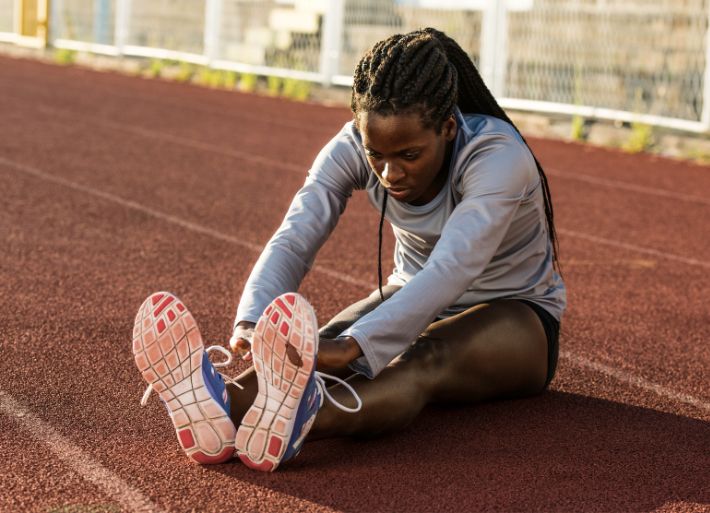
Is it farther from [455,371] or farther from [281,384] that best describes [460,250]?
[281,384]

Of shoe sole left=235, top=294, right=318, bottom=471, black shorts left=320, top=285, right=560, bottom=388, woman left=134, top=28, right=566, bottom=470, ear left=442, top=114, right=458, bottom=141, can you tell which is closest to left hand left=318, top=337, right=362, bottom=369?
woman left=134, top=28, right=566, bottom=470

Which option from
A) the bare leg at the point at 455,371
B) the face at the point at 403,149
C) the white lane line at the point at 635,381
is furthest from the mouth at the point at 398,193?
the white lane line at the point at 635,381

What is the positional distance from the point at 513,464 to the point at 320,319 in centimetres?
181

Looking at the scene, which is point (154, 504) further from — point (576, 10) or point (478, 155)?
point (576, 10)

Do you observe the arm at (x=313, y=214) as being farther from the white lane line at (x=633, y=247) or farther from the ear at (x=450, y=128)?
the white lane line at (x=633, y=247)

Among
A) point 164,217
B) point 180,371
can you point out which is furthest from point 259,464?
point 164,217

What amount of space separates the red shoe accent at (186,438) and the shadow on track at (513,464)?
107 mm

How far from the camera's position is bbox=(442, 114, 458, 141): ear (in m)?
3.35

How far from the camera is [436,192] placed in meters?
3.53

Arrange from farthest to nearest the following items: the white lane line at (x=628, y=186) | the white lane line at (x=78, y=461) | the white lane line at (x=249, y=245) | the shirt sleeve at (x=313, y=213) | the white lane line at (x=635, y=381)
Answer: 1. the white lane line at (x=628, y=186)
2. the white lane line at (x=249, y=245)
3. the white lane line at (x=635, y=381)
4. the shirt sleeve at (x=313, y=213)
5. the white lane line at (x=78, y=461)

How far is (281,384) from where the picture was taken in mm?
2932

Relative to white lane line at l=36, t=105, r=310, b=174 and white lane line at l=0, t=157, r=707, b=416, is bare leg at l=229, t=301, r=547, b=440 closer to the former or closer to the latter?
white lane line at l=0, t=157, r=707, b=416

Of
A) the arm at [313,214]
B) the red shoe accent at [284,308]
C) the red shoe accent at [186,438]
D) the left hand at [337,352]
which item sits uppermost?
the arm at [313,214]

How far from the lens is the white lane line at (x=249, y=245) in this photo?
13.3ft
